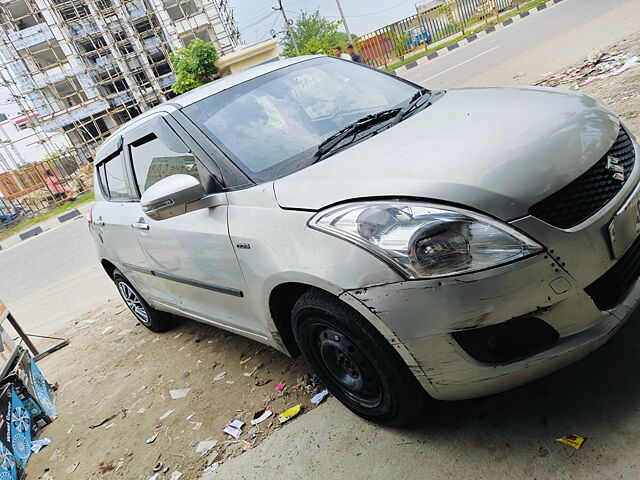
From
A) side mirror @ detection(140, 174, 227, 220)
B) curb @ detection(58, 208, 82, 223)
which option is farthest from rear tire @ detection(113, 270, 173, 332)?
curb @ detection(58, 208, 82, 223)

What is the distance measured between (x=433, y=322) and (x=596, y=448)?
76cm

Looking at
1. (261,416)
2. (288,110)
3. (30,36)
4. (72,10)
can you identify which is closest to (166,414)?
(261,416)

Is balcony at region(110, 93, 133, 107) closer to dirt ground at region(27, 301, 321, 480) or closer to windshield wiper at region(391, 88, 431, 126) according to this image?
dirt ground at region(27, 301, 321, 480)

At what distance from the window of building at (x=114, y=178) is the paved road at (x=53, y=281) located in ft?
8.06

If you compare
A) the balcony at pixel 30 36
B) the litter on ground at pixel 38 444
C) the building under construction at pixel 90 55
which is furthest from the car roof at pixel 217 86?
the balcony at pixel 30 36

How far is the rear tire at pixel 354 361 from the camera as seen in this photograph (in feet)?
5.78

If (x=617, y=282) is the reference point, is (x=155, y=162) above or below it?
above

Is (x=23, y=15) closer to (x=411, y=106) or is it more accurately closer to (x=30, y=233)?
(x=30, y=233)

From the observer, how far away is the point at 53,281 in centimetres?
736

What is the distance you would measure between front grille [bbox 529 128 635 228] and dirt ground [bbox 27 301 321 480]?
1.60 meters

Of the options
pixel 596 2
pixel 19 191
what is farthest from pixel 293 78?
pixel 19 191

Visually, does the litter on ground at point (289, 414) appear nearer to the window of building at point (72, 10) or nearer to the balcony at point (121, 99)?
the balcony at point (121, 99)

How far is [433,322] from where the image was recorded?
157 centimetres

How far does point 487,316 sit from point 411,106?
1.34 meters
